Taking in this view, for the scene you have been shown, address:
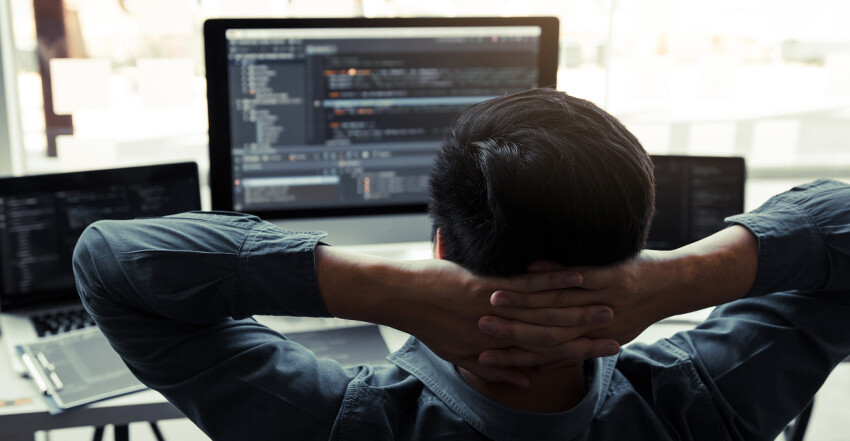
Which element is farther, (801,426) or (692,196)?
(801,426)

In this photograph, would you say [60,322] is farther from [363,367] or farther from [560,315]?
[560,315]

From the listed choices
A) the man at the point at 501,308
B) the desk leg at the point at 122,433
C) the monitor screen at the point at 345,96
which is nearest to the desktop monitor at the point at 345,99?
the monitor screen at the point at 345,96

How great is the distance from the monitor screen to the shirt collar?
2.62ft

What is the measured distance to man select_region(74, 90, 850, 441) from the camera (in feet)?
2.26

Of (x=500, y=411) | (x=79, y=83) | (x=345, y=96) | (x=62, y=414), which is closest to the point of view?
(x=500, y=411)

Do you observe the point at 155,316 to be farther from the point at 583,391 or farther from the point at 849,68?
the point at 849,68

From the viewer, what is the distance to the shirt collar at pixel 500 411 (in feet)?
2.51

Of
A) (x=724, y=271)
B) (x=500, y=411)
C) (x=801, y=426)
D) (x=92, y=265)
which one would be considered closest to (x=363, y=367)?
(x=500, y=411)

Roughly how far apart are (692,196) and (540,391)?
94 cm

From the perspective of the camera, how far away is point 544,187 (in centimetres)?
66

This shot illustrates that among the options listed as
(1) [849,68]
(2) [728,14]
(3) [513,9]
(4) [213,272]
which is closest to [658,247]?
(3) [513,9]

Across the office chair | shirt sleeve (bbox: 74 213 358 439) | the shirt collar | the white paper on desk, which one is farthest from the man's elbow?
the office chair

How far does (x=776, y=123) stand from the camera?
14.2 feet

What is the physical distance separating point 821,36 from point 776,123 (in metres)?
0.88
